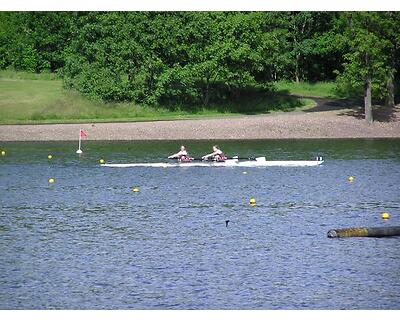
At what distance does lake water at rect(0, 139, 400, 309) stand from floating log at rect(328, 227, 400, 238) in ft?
1.02

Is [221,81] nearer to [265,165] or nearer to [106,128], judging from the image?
[106,128]

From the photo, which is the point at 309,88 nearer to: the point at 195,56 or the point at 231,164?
the point at 195,56

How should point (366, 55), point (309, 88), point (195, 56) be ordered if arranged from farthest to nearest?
point (309, 88) < point (195, 56) < point (366, 55)

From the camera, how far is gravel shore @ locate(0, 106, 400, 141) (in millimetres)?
69188

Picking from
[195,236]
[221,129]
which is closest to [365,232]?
[195,236]

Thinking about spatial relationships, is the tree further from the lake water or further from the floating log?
the floating log

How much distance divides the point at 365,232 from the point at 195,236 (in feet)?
18.7

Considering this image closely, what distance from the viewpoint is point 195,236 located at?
34.2 metres

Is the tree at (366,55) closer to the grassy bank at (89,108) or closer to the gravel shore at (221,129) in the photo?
the gravel shore at (221,129)

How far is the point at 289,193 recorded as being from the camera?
44.3 m

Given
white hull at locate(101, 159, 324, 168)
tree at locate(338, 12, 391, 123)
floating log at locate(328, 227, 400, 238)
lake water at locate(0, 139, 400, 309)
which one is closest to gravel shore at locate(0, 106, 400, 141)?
tree at locate(338, 12, 391, 123)

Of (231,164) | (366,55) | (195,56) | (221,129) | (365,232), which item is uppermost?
(366,55)

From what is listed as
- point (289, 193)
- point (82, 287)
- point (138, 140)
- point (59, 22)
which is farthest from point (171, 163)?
point (59, 22)

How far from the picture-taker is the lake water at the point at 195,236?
26.3 metres
